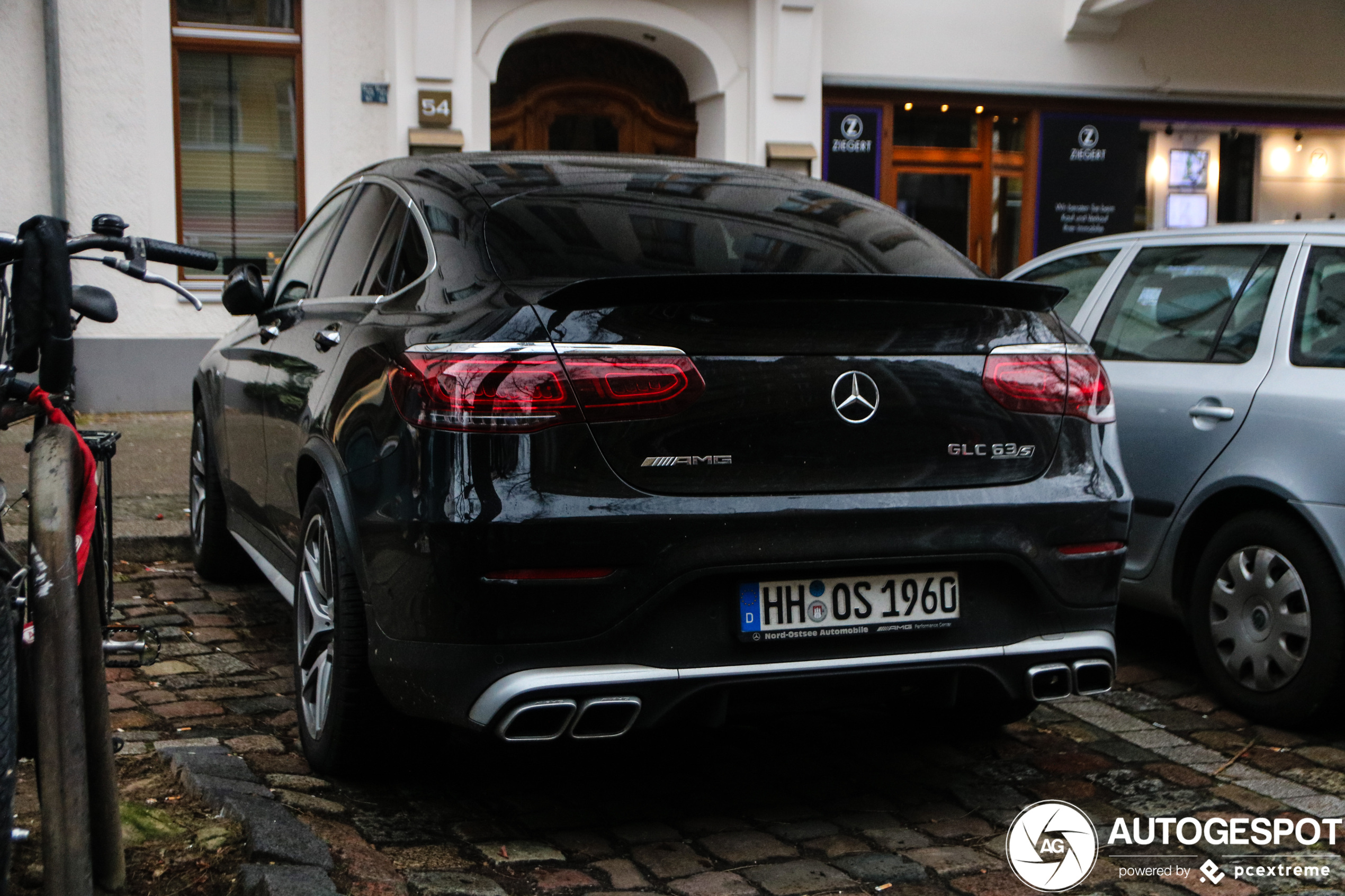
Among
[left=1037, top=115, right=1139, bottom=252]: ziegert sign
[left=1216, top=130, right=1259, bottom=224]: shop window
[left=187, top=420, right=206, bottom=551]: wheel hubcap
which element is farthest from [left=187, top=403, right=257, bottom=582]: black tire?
[left=1216, top=130, right=1259, bottom=224]: shop window

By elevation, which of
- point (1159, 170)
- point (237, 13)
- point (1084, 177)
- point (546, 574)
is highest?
point (237, 13)

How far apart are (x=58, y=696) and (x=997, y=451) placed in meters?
2.04

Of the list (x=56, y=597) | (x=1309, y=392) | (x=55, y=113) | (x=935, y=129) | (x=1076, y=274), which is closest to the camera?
(x=56, y=597)

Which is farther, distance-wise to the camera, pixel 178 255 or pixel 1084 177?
pixel 1084 177

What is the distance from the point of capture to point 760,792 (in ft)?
12.3

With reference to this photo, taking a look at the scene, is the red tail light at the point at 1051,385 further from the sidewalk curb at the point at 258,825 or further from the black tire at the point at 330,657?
the sidewalk curb at the point at 258,825

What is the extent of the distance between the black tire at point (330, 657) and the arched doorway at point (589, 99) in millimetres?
9760

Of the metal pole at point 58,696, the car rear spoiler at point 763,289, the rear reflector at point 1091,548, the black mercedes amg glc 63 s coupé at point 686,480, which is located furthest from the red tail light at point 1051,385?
the metal pole at point 58,696

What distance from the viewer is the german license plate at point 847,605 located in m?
3.14

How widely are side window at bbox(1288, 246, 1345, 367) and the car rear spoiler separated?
1.59 metres

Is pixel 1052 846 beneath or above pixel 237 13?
beneath

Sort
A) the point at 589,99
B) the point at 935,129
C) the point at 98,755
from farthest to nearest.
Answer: the point at 935,129
the point at 589,99
the point at 98,755

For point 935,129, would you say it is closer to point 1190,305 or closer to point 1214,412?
point 1190,305

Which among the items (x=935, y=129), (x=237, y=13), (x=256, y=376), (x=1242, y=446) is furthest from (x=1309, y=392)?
(x=935, y=129)
